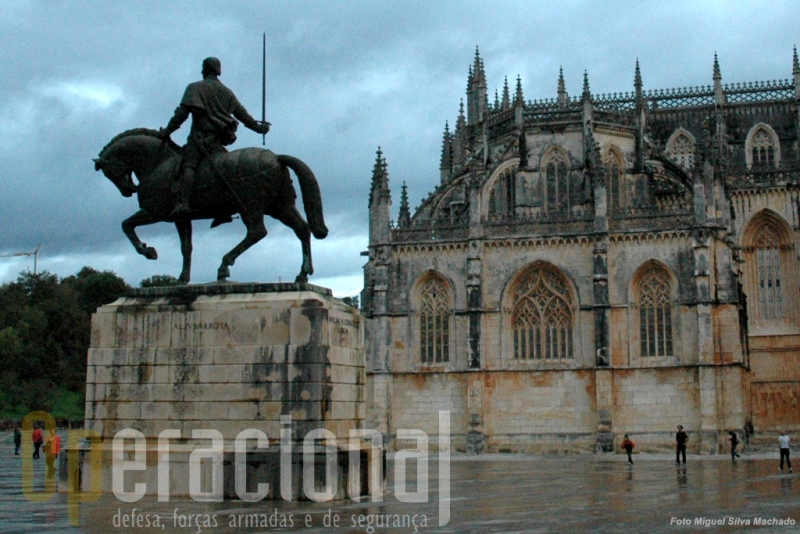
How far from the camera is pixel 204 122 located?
1580 cm

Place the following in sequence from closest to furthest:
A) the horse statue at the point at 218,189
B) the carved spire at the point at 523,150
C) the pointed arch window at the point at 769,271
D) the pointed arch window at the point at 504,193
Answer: the horse statue at the point at 218,189 < the carved spire at the point at 523,150 < the pointed arch window at the point at 504,193 < the pointed arch window at the point at 769,271

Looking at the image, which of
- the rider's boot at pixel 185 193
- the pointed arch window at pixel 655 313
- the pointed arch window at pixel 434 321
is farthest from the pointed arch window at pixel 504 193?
the rider's boot at pixel 185 193

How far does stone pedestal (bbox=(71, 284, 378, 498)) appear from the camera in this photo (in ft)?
47.6

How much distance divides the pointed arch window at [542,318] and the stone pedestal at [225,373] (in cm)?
2852

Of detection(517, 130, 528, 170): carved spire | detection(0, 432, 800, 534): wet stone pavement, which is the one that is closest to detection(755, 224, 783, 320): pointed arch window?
detection(517, 130, 528, 170): carved spire

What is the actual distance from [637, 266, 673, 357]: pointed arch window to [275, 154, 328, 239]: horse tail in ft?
93.6

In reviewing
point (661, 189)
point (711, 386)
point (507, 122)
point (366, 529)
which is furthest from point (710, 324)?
point (366, 529)

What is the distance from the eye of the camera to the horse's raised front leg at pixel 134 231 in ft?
53.4

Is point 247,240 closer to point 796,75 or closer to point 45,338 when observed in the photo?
point 796,75

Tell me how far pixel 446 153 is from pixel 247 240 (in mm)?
50198

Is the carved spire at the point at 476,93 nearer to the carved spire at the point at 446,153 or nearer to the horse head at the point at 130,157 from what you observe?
the carved spire at the point at 446,153

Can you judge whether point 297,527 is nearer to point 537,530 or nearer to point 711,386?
point 537,530

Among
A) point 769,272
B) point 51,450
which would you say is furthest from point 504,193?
point 51,450

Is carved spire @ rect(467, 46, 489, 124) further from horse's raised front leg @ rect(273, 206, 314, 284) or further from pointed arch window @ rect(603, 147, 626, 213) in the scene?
horse's raised front leg @ rect(273, 206, 314, 284)
